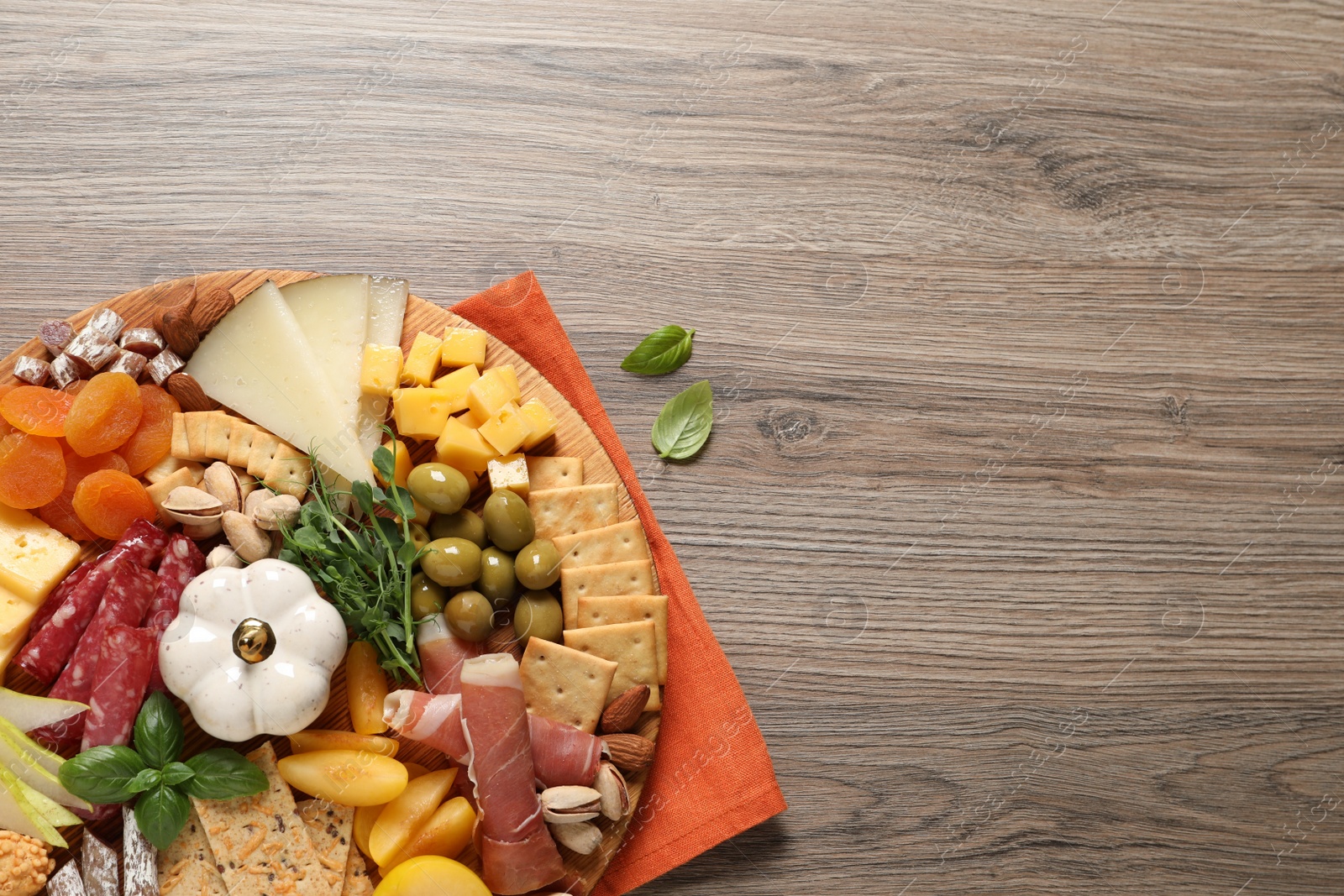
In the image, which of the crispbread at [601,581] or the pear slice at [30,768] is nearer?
the pear slice at [30,768]

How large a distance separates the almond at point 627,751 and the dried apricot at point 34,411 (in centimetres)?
143

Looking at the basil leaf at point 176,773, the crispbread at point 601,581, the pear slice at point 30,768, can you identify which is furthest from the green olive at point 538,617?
the pear slice at point 30,768

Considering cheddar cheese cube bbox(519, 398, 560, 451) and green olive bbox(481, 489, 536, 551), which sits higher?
cheddar cheese cube bbox(519, 398, 560, 451)

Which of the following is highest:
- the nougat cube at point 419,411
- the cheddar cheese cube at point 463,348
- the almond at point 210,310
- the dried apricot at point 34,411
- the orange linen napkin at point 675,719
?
the almond at point 210,310

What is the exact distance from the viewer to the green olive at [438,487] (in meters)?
1.83

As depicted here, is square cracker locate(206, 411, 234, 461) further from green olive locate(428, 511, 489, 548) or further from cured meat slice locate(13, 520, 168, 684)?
green olive locate(428, 511, 489, 548)

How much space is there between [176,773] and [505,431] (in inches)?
38.5

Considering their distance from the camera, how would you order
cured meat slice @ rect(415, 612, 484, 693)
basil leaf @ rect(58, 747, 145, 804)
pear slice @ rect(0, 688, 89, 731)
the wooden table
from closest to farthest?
basil leaf @ rect(58, 747, 145, 804), pear slice @ rect(0, 688, 89, 731), cured meat slice @ rect(415, 612, 484, 693), the wooden table

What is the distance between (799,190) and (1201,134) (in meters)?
1.29

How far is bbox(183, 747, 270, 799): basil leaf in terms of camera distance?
1.68 metres

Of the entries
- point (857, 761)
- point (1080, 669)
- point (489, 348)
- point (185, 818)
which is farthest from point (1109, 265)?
point (185, 818)

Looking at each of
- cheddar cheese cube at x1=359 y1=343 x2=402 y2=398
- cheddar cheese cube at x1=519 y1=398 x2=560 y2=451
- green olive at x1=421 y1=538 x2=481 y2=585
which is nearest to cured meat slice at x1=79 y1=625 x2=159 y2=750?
green olive at x1=421 y1=538 x2=481 y2=585

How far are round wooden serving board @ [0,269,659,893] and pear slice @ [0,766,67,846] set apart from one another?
113mm

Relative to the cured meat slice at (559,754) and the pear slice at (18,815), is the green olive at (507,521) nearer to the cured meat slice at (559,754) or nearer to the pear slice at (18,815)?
the cured meat slice at (559,754)
